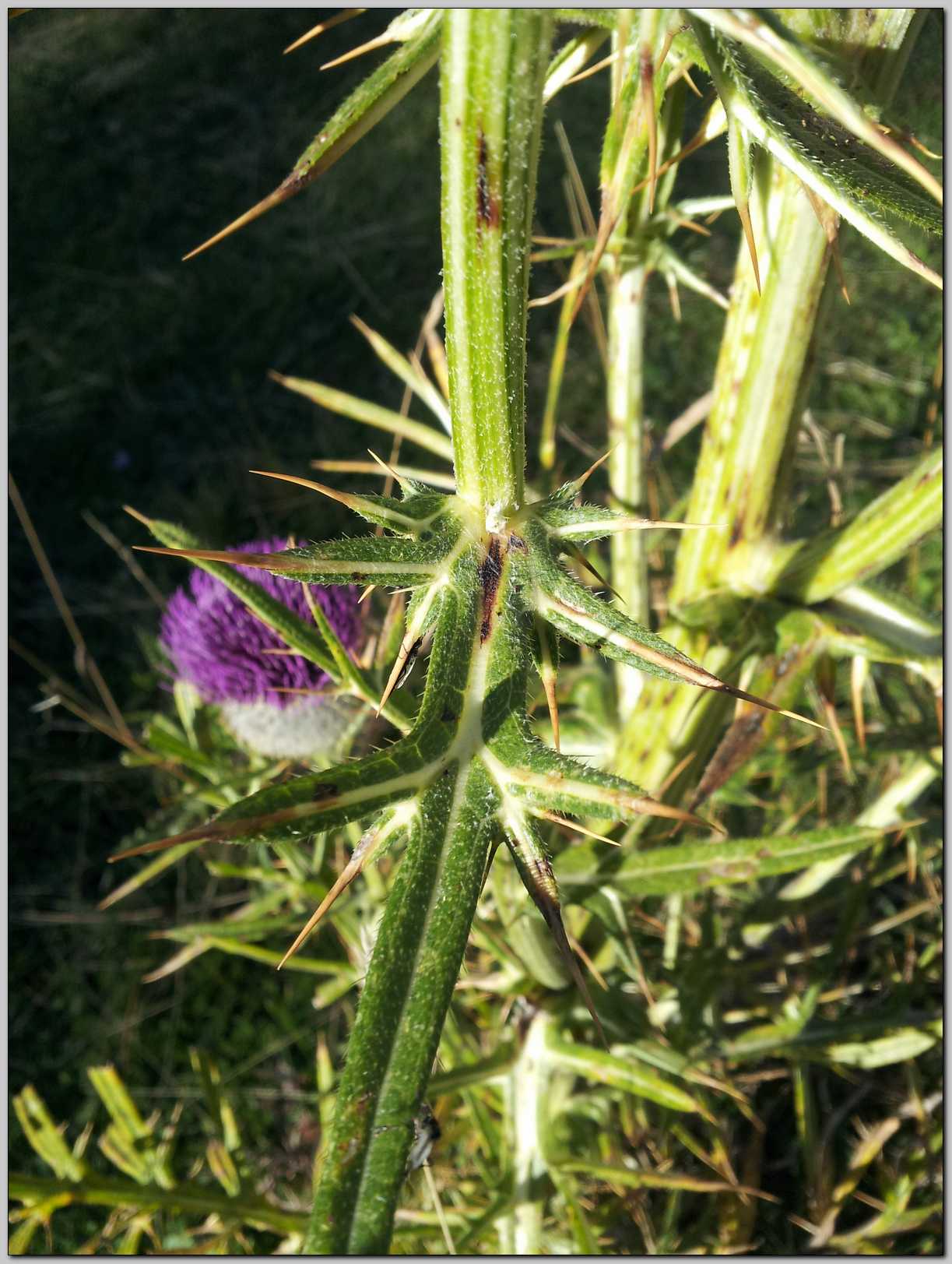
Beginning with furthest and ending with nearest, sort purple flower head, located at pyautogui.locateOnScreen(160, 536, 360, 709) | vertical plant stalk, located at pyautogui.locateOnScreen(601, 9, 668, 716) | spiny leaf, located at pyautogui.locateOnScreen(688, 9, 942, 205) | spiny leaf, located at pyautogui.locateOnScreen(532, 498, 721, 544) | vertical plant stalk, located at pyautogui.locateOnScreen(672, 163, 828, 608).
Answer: purple flower head, located at pyautogui.locateOnScreen(160, 536, 360, 709)
vertical plant stalk, located at pyautogui.locateOnScreen(601, 9, 668, 716)
vertical plant stalk, located at pyautogui.locateOnScreen(672, 163, 828, 608)
spiny leaf, located at pyautogui.locateOnScreen(532, 498, 721, 544)
spiny leaf, located at pyautogui.locateOnScreen(688, 9, 942, 205)

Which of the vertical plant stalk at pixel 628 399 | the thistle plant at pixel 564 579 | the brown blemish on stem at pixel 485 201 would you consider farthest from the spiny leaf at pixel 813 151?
the vertical plant stalk at pixel 628 399

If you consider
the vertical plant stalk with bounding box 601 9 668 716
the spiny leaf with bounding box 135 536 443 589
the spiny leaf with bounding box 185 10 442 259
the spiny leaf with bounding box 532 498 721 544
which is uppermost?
the vertical plant stalk with bounding box 601 9 668 716

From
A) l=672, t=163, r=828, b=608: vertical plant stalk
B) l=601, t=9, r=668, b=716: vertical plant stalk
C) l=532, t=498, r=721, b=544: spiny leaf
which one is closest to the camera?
l=532, t=498, r=721, b=544: spiny leaf

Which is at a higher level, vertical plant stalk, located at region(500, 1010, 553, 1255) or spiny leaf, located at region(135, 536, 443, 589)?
spiny leaf, located at region(135, 536, 443, 589)

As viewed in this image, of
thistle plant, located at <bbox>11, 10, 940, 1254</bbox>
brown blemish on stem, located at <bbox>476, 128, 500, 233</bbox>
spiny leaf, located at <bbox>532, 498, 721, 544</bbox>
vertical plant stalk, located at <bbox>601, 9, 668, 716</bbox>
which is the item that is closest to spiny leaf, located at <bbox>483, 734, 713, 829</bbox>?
thistle plant, located at <bbox>11, 10, 940, 1254</bbox>

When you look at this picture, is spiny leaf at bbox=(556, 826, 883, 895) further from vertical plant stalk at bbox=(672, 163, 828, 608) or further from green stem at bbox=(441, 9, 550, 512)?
green stem at bbox=(441, 9, 550, 512)

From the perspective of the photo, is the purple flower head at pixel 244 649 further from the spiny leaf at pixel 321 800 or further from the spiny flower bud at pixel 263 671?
the spiny leaf at pixel 321 800

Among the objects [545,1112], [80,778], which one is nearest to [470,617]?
[545,1112]

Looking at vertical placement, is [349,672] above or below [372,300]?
below

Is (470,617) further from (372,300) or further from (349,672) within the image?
(372,300)
